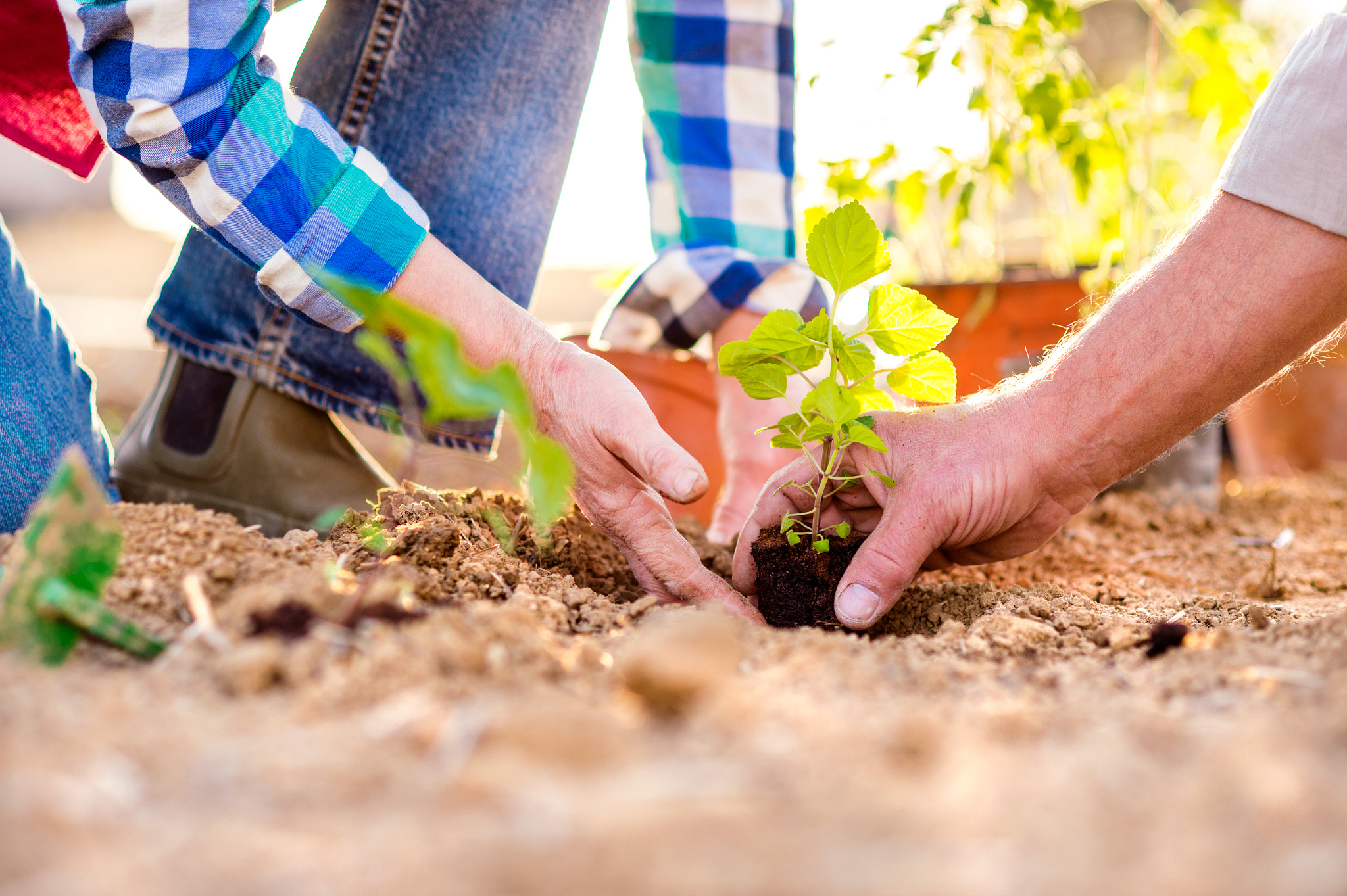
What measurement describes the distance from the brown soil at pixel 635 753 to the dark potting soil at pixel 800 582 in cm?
23

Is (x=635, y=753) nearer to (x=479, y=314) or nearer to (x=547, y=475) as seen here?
(x=547, y=475)

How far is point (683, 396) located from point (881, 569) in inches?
41.2

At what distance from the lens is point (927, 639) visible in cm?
95

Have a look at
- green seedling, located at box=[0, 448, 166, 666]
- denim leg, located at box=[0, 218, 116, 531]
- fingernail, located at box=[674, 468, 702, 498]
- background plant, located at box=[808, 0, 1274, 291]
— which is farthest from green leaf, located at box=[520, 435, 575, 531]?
background plant, located at box=[808, 0, 1274, 291]

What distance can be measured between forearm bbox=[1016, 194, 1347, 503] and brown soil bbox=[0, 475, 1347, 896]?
0.32 metres

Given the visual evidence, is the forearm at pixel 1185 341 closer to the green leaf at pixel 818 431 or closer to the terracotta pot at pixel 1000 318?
the green leaf at pixel 818 431

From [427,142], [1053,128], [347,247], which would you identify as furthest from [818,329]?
[1053,128]

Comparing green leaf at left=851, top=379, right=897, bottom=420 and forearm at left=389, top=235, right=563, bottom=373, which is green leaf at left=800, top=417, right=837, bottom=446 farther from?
forearm at left=389, top=235, right=563, bottom=373

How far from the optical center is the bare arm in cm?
104

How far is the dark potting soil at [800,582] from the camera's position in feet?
3.85

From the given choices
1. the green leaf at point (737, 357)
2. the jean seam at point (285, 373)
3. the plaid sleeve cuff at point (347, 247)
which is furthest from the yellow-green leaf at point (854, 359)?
the jean seam at point (285, 373)

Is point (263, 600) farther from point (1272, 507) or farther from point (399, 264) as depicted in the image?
point (1272, 507)

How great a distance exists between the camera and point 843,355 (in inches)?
43.9

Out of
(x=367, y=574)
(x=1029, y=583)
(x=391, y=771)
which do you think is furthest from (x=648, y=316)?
(x=391, y=771)
